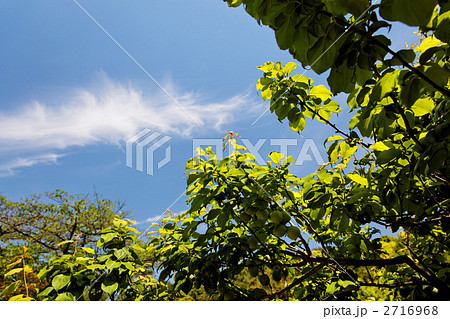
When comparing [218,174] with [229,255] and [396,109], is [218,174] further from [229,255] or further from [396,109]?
[396,109]

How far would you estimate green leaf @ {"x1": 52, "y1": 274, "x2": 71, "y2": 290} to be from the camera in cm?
140

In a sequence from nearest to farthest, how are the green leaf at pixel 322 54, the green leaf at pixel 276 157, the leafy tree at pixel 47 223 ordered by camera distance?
the green leaf at pixel 322 54
the green leaf at pixel 276 157
the leafy tree at pixel 47 223

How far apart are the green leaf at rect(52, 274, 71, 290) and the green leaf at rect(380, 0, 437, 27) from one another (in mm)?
1757

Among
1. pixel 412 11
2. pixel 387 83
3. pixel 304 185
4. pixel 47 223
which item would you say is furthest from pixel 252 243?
pixel 47 223

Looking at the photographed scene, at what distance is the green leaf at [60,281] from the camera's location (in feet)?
4.59

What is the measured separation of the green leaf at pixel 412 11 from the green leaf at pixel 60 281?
176 cm

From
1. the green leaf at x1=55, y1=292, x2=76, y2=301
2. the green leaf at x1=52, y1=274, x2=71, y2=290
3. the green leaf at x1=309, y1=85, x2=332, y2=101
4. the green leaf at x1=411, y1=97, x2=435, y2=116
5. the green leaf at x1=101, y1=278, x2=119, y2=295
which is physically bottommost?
the green leaf at x1=55, y1=292, x2=76, y2=301

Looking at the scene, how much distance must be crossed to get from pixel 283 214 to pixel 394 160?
68 centimetres

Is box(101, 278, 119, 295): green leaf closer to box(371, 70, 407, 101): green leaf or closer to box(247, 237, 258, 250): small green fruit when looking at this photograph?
box(247, 237, 258, 250): small green fruit

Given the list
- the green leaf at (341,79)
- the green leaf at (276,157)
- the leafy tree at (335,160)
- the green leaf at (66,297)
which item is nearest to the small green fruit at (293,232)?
the leafy tree at (335,160)

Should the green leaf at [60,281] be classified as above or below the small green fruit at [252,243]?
below

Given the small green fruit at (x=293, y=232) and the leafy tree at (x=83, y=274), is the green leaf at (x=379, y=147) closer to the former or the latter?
the small green fruit at (x=293, y=232)

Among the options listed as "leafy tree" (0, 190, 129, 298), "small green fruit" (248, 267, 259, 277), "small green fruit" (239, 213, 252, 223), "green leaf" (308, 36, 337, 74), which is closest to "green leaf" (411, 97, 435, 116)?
"green leaf" (308, 36, 337, 74)
